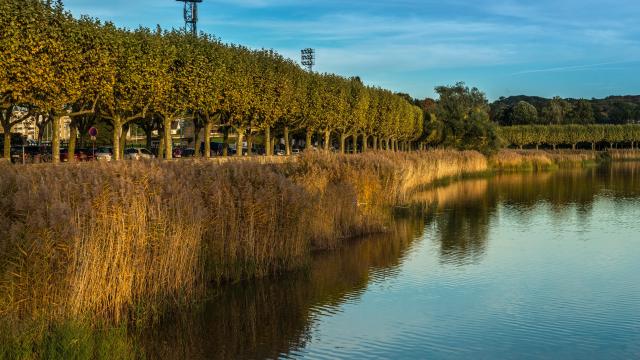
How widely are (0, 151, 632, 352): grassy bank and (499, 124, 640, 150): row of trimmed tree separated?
119811 millimetres

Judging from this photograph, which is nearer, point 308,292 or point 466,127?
point 308,292

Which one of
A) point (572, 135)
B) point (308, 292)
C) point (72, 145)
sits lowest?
point (308, 292)

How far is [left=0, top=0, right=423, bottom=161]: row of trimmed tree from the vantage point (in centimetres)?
3306

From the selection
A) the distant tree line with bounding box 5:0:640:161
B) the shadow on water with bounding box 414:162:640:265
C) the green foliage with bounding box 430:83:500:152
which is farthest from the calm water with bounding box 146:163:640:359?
the green foliage with bounding box 430:83:500:152

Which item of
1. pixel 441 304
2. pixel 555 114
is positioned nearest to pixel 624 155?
pixel 555 114

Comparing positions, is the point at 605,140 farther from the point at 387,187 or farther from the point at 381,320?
the point at 381,320

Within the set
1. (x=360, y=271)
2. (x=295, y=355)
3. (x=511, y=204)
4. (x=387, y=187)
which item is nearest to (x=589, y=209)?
(x=511, y=204)

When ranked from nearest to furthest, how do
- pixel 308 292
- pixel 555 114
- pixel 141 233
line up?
pixel 141 233 < pixel 308 292 < pixel 555 114

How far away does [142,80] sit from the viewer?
135 ft

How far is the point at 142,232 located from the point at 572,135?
135025mm

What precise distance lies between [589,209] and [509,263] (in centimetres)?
1697

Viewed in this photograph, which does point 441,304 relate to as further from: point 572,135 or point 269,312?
point 572,135

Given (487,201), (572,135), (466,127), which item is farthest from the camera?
(572,135)

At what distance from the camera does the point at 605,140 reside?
137 metres
